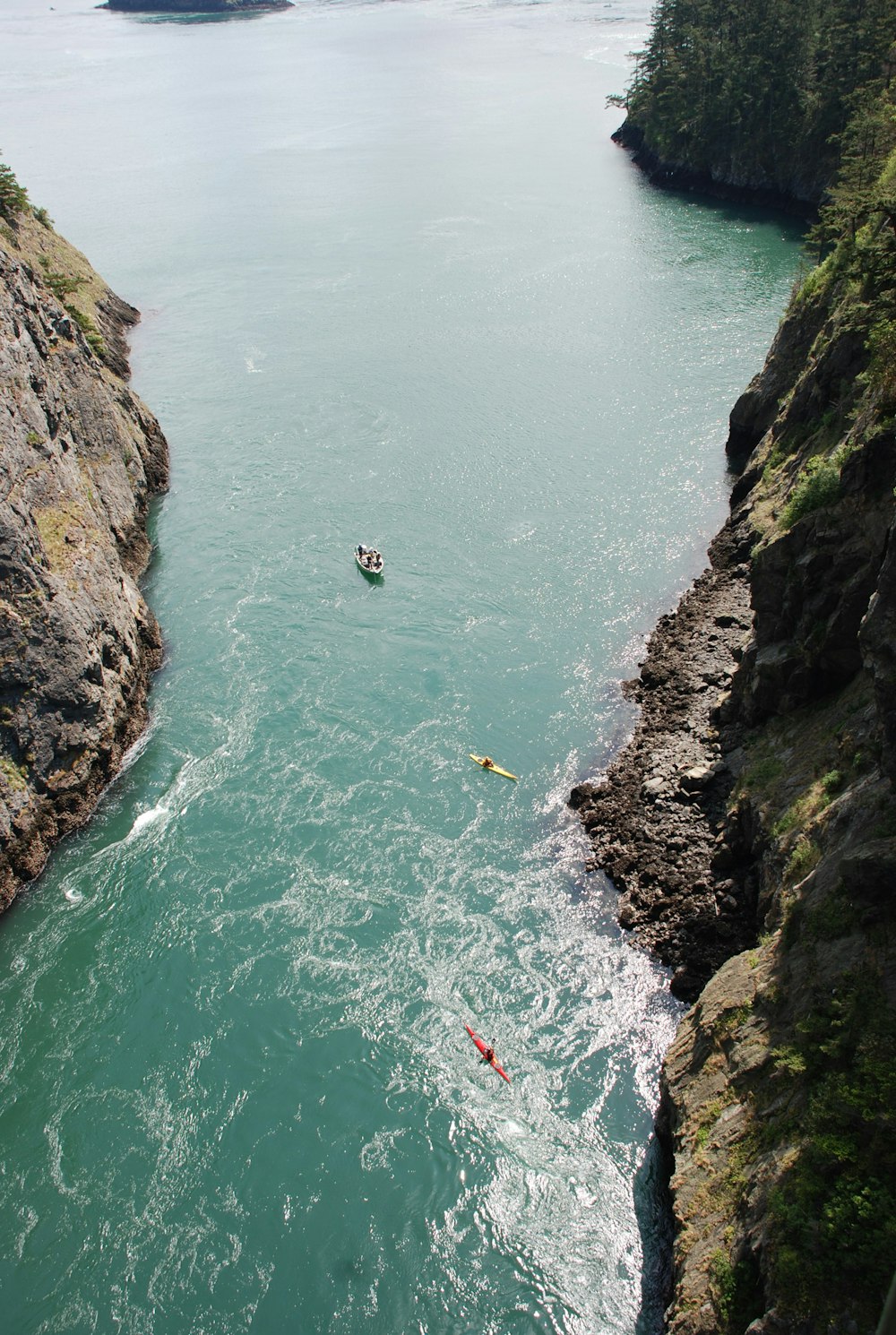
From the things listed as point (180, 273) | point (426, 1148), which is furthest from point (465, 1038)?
point (180, 273)

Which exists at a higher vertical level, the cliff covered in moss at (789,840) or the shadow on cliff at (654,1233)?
the cliff covered in moss at (789,840)

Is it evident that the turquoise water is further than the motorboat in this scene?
No

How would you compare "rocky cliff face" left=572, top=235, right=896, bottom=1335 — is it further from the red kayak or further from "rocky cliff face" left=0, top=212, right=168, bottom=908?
"rocky cliff face" left=0, top=212, right=168, bottom=908

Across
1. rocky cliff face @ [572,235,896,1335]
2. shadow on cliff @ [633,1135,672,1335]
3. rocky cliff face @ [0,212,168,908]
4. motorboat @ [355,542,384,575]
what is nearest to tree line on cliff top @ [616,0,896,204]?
rocky cliff face @ [572,235,896,1335]

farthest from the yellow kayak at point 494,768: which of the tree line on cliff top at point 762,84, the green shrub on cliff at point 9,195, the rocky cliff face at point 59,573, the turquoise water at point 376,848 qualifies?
the tree line on cliff top at point 762,84

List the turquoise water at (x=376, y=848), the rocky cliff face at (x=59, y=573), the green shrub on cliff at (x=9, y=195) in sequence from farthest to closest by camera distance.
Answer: the green shrub on cliff at (x=9, y=195), the rocky cliff face at (x=59, y=573), the turquoise water at (x=376, y=848)

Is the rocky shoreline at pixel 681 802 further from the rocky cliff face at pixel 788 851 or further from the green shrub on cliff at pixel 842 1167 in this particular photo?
the green shrub on cliff at pixel 842 1167
